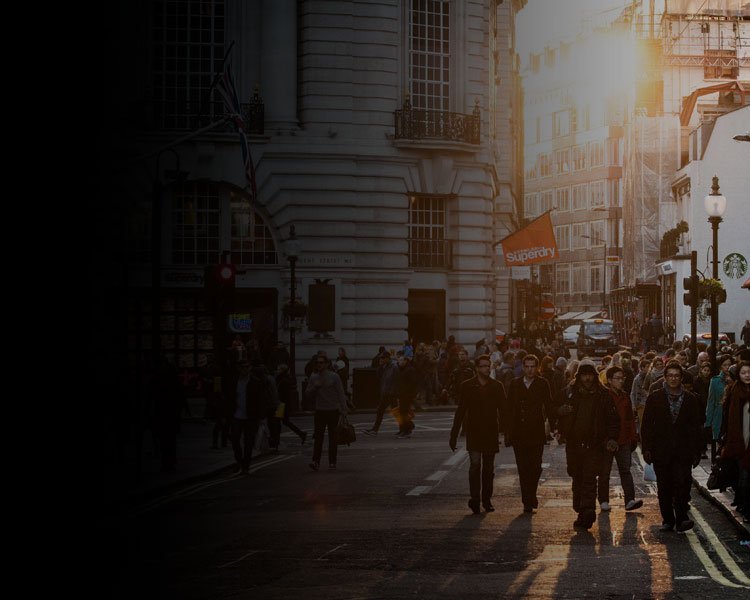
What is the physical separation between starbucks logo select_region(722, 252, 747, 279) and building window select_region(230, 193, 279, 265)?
3084 cm

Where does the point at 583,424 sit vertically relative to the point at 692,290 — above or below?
below

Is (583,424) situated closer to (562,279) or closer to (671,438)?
(671,438)

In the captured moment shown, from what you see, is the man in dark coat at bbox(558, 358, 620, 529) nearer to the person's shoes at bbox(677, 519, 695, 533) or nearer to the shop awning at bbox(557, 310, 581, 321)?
the person's shoes at bbox(677, 519, 695, 533)

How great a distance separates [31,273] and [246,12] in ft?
120

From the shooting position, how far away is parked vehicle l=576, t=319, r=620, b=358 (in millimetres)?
76562

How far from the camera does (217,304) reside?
20438 mm

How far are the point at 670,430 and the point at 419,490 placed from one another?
15.8 ft

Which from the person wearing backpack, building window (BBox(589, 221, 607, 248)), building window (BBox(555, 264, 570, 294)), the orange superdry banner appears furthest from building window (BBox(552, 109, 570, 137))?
the person wearing backpack

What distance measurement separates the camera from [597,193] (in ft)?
431

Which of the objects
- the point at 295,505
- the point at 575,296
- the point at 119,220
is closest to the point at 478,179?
the point at 295,505

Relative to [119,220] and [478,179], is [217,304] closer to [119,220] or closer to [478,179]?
[119,220]

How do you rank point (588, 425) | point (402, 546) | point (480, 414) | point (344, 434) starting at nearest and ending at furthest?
point (402, 546)
point (588, 425)
point (480, 414)
point (344, 434)

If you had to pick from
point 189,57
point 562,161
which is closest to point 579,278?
point 562,161

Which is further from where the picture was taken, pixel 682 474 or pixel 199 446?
pixel 199 446
